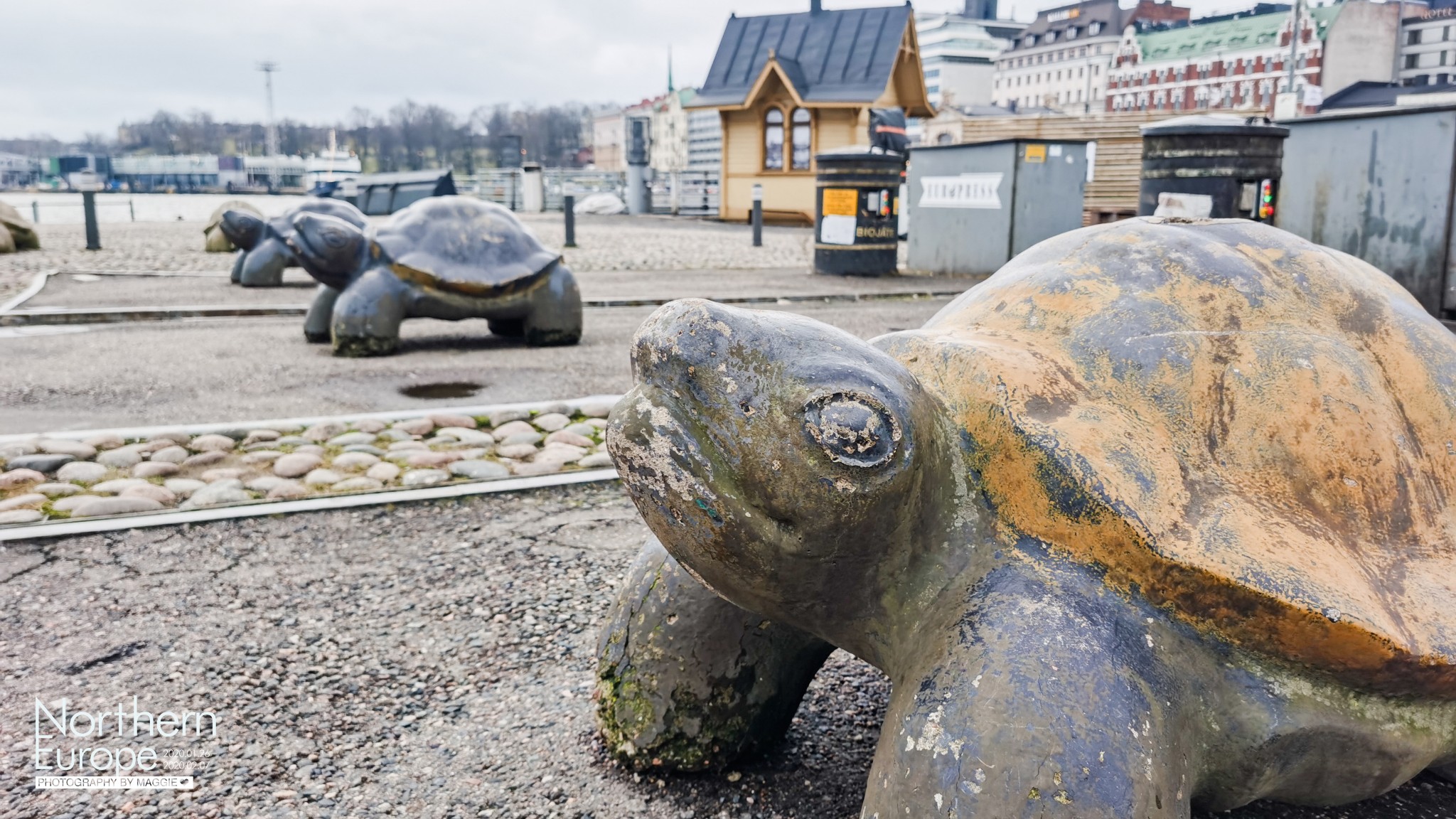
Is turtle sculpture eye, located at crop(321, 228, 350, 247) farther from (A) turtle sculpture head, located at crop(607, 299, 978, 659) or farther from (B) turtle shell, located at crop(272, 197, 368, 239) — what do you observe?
(A) turtle sculpture head, located at crop(607, 299, 978, 659)

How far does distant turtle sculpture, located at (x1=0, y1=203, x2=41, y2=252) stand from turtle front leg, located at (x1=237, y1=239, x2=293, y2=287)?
5.60 meters

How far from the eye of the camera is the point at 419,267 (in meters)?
6.62

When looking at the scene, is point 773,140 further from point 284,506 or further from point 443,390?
point 284,506

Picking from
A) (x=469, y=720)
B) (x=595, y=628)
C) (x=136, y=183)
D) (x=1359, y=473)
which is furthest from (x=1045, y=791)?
(x=136, y=183)

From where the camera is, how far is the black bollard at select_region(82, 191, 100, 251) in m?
14.4

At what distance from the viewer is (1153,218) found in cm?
199


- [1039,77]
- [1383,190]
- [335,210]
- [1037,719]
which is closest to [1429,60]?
[1039,77]

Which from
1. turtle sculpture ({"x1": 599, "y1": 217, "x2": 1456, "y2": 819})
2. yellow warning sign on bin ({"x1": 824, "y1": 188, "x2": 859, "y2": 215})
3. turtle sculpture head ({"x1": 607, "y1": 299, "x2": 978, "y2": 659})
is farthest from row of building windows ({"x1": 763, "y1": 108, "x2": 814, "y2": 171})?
turtle sculpture head ({"x1": 607, "y1": 299, "x2": 978, "y2": 659})

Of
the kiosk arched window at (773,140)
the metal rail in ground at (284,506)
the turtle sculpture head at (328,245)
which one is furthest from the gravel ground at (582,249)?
the metal rail in ground at (284,506)

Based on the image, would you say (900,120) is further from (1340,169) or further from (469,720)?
(469,720)

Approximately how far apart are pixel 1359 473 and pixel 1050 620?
0.61 meters

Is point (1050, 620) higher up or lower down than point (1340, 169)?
lower down

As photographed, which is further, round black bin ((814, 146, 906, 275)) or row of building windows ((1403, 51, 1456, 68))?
row of building windows ((1403, 51, 1456, 68))

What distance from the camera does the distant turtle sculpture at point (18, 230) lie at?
575 inches
